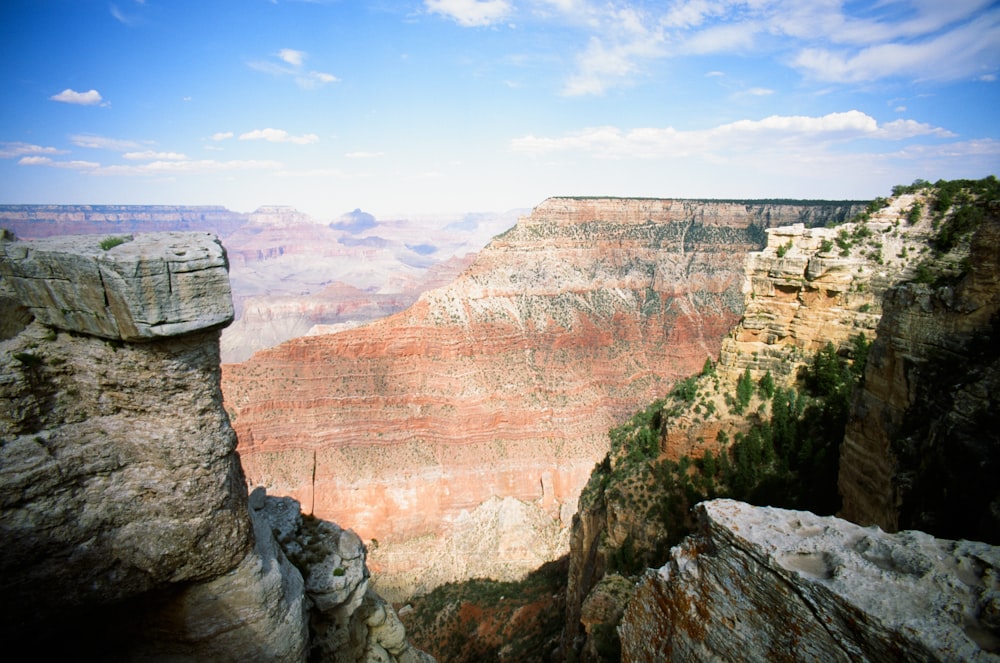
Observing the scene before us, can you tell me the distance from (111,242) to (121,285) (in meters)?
1.45

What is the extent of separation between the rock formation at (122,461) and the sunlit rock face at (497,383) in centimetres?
3316

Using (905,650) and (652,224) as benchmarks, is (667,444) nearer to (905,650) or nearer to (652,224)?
(905,650)

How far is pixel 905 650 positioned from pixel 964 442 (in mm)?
6383

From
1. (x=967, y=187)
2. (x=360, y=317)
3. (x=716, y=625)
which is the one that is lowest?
(x=360, y=317)

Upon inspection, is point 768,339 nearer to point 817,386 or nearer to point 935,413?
point 817,386

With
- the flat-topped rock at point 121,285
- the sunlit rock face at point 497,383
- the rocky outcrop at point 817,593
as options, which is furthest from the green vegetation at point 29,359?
the sunlit rock face at point 497,383

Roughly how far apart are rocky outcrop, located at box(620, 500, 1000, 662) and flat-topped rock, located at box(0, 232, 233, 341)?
8973 mm

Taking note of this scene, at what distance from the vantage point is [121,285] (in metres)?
7.10

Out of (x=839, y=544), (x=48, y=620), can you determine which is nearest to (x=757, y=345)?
(x=839, y=544)

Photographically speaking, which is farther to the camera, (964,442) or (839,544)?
(964,442)

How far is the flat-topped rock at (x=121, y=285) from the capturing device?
23.5 ft

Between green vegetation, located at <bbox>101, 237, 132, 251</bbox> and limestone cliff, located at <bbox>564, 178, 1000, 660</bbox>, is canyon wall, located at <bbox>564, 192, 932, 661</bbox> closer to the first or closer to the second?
limestone cliff, located at <bbox>564, 178, 1000, 660</bbox>

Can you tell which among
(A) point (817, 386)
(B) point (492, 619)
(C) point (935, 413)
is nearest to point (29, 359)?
(C) point (935, 413)

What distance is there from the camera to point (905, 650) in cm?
547
